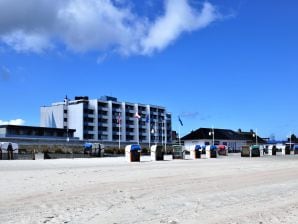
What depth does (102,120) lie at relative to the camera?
16312 centimetres

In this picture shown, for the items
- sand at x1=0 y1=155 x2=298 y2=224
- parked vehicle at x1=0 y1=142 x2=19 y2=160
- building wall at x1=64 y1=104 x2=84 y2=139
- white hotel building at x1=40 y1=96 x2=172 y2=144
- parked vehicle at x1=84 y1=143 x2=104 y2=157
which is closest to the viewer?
sand at x1=0 y1=155 x2=298 y2=224

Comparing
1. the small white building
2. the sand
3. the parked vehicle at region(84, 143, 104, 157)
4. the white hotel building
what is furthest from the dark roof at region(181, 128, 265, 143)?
the sand

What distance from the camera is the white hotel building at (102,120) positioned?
517 feet

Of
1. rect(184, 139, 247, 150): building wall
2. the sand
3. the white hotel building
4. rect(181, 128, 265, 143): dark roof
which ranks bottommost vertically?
the sand

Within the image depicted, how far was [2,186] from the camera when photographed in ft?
57.0

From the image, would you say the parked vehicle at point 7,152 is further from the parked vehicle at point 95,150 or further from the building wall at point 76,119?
the building wall at point 76,119

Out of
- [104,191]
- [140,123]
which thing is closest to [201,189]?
[104,191]

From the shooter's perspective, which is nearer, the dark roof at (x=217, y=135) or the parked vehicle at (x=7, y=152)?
the parked vehicle at (x=7, y=152)

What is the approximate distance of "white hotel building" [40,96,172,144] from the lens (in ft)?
517

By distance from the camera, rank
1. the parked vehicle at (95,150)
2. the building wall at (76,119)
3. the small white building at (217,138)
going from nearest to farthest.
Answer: the parked vehicle at (95,150)
the small white building at (217,138)
the building wall at (76,119)

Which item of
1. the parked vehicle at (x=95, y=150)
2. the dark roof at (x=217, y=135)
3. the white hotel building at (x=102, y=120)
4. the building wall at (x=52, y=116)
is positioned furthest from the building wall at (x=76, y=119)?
the parked vehicle at (x=95, y=150)

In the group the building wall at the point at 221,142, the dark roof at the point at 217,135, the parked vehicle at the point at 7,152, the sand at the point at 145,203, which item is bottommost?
the sand at the point at 145,203

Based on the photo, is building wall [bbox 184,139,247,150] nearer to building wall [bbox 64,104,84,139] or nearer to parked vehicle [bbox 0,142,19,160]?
building wall [bbox 64,104,84,139]

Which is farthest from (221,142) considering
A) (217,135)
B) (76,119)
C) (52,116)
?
(52,116)
